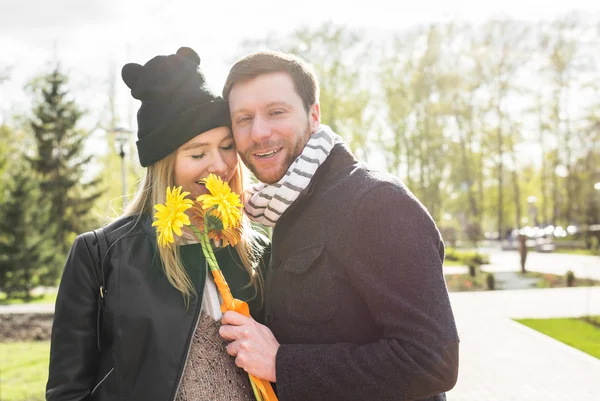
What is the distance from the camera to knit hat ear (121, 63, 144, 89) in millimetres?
2414

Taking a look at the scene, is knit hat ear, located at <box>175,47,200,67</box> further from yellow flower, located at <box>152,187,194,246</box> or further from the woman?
yellow flower, located at <box>152,187,194,246</box>

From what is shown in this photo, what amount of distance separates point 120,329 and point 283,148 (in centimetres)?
93

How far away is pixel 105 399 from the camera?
216cm

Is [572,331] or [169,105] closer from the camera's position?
[169,105]

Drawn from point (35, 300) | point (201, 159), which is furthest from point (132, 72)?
point (35, 300)

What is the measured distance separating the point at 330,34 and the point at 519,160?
19908 mm

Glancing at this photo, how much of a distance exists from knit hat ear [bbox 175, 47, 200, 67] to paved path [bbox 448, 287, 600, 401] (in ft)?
17.4

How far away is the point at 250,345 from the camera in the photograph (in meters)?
2.02

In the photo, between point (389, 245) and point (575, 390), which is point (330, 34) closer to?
point (575, 390)

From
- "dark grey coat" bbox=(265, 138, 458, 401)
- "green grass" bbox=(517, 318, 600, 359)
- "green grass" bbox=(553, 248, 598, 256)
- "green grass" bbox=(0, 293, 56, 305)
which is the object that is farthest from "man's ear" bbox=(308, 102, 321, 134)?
"green grass" bbox=(553, 248, 598, 256)

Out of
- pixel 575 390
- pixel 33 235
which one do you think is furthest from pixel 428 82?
pixel 575 390

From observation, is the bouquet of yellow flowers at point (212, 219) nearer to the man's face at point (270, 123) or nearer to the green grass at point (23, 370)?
the man's face at point (270, 123)

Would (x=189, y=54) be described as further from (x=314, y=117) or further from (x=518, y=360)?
(x=518, y=360)

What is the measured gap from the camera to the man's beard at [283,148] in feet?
7.70
